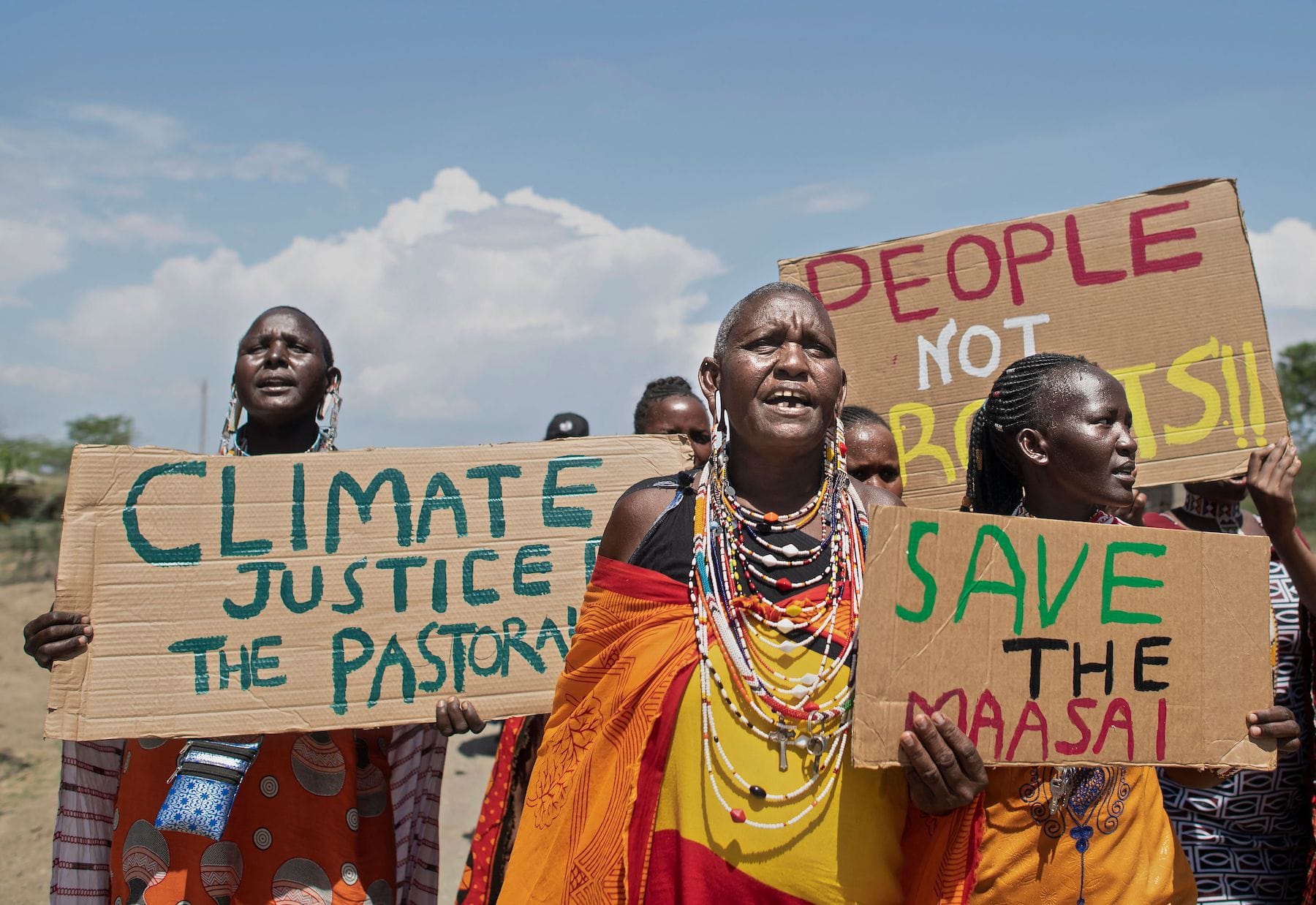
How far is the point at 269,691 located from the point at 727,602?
4.40ft

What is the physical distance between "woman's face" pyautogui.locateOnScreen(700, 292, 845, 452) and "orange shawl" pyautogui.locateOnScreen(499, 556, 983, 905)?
1.24ft

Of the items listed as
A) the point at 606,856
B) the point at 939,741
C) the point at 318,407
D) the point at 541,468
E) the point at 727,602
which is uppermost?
the point at 318,407

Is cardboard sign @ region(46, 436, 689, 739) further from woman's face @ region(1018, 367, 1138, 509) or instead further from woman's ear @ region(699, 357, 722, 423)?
woman's face @ region(1018, 367, 1138, 509)

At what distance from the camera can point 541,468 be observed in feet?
10.2

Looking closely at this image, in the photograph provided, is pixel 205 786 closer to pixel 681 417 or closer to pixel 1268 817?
pixel 681 417

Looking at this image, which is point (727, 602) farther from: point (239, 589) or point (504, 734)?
point (504, 734)

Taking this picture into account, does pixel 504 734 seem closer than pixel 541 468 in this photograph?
No

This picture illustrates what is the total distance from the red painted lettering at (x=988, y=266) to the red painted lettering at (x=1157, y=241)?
1.28 feet

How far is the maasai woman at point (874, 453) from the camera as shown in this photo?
3.37 metres

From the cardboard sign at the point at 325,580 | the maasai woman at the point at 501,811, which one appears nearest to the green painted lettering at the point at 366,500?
the cardboard sign at the point at 325,580

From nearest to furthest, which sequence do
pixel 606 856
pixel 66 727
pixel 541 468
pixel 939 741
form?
pixel 939 741 → pixel 606 856 → pixel 66 727 → pixel 541 468

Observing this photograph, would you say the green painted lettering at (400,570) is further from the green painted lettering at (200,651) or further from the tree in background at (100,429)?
the tree in background at (100,429)

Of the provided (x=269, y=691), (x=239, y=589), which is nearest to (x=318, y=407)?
(x=239, y=589)

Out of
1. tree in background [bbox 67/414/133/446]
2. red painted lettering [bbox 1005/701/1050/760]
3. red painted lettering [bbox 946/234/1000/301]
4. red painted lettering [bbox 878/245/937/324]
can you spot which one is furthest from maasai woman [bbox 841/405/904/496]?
tree in background [bbox 67/414/133/446]
